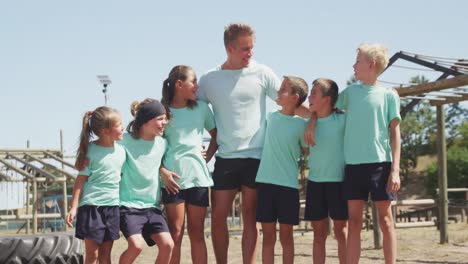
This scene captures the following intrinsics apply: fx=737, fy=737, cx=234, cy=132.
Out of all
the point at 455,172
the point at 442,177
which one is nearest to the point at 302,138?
the point at 442,177

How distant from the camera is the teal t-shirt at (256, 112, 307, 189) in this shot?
16.7 feet

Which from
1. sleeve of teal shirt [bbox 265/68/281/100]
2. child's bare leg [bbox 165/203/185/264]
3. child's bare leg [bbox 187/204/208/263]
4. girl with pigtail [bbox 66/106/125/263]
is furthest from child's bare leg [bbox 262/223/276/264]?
girl with pigtail [bbox 66/106/125/263]

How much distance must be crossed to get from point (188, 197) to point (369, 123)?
1.34m

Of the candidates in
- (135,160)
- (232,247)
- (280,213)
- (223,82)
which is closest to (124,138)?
(135,160)

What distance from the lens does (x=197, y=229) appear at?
5168mm

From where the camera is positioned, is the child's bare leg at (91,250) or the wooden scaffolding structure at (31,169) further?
the wooden scaffolding structure at (31,169)

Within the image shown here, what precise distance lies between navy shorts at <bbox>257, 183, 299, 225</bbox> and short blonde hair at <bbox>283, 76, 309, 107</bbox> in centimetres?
62

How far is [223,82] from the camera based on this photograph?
5.22 metres

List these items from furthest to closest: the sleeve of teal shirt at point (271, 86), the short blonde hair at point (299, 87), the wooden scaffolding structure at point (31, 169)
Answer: the wooden scaffolding structure at point (31, 169)
the sleeve of teal shirt at point (271, 86)
the short blonde hair at point (299, 87)

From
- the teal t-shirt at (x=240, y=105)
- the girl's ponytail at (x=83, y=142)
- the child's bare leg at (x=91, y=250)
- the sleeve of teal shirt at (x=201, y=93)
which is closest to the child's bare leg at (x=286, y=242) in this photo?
the teal t-shirt at (x=240, y=105)

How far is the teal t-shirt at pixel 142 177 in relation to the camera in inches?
199

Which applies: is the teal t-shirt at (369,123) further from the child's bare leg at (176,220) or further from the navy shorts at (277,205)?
the child's bare leg at (176,220)

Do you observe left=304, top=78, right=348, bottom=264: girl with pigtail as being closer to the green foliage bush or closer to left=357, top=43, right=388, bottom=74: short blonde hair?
left=357, top=43, right=388, bottom=74: short blonde hair

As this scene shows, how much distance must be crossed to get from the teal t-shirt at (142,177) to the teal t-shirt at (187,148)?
0.34 ft
